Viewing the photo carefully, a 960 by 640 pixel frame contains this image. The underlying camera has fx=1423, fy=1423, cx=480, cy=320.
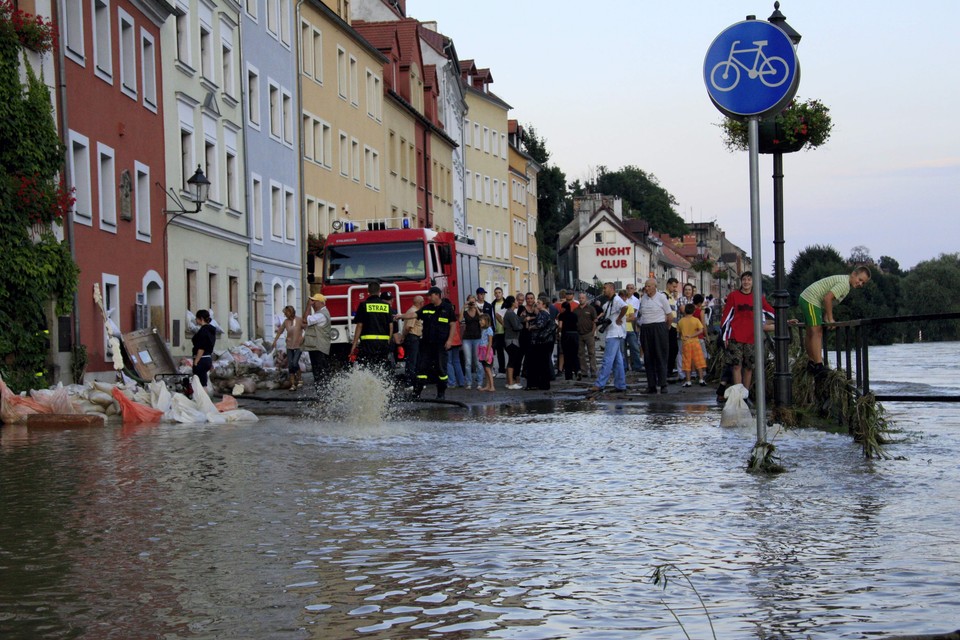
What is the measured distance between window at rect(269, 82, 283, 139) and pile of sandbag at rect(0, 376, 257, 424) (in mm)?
24876

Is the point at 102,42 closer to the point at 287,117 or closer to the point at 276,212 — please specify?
the point at 276,212

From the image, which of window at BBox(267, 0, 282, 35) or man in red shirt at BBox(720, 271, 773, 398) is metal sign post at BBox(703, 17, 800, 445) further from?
window at BBox(267, 0, 282, 35)

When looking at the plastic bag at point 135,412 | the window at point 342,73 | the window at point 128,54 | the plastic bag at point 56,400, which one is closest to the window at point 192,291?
the window at point 128,54

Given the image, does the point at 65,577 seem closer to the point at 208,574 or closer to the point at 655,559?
the point at 208,574

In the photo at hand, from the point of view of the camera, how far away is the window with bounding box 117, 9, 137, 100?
28953 mm

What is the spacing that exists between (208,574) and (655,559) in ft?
6.91

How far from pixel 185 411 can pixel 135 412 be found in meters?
0.79

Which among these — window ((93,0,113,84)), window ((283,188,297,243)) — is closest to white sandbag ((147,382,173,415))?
window ((93,0,113,84))

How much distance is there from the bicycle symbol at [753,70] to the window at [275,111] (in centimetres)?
3399

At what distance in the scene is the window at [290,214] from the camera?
45253mm

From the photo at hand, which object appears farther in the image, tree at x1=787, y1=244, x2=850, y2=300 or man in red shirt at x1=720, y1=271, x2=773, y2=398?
tree at x1=787, y1=244, x2=850, y2=300

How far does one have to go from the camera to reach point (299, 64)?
46.7 metres

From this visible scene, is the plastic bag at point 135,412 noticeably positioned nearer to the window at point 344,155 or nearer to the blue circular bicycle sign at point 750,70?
the blue circular bicycle sign at point 750,70

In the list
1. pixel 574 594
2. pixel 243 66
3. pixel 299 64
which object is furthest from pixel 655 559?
pixel 299 64
